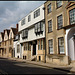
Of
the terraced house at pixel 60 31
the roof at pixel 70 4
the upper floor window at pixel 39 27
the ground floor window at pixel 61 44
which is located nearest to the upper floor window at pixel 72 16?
the terraced house at pixel 60 31

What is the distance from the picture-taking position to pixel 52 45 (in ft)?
68.6

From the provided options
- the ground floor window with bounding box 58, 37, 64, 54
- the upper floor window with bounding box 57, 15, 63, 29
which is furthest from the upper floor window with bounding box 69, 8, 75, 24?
the ground floor window with bounding box 58, 37, 64, 54

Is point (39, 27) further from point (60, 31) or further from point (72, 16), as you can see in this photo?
point (72, 16)

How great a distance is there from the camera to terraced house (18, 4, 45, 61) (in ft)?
79.9

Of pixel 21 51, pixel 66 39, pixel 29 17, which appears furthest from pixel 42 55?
pixel 21 51

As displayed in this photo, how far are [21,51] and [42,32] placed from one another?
13.7 metres

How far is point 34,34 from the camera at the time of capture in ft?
90.1

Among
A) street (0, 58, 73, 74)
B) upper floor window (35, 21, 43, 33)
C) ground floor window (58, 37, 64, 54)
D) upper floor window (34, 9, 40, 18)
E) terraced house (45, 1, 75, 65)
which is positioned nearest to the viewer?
street (0, 58, 73, 74)

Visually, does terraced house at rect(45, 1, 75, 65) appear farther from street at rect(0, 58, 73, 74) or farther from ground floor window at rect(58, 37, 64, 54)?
street at rect(0, 58, 73, 74)

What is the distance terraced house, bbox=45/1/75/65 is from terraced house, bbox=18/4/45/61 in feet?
6.11

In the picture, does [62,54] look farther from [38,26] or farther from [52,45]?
[38,26]

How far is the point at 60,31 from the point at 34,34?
31.5 feet

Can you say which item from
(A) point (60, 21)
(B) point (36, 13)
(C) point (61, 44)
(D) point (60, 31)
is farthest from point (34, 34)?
(C) point (61, 44)

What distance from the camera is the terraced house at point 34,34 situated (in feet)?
79.9
